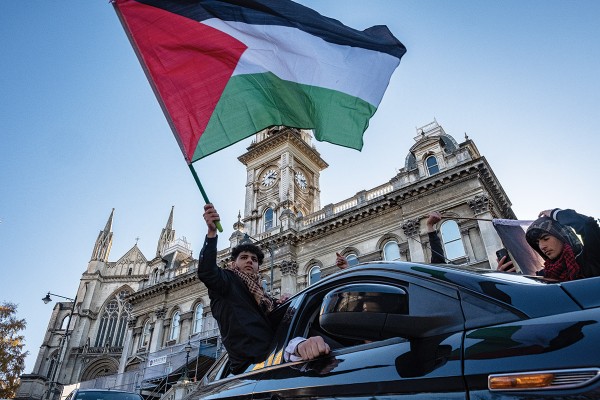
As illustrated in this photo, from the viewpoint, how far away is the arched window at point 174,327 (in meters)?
30.0

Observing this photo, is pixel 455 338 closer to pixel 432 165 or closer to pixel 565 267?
pixel 565 267

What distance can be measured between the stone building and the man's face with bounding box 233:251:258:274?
12.2 m

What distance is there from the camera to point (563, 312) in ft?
4.77

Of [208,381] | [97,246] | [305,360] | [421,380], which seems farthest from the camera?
[97,246]

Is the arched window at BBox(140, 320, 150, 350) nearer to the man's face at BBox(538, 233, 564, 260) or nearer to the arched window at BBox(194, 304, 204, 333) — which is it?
the arched window at BBox(194, 304, 204, 333)

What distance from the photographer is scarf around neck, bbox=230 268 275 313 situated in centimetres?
347

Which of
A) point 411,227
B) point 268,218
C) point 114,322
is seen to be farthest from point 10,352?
point 411,227

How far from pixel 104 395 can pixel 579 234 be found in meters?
11.6

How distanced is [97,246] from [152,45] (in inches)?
2312

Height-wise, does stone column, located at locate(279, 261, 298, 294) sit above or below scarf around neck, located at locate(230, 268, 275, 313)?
above

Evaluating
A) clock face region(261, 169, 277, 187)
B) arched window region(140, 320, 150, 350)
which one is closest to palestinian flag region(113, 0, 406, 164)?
clock face region(261, 169, 277, 187)

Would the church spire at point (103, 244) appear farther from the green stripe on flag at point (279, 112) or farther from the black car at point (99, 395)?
the green stripe on flag at point (279, 112)

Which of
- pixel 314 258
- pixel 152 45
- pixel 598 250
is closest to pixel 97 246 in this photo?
pixel 314 258

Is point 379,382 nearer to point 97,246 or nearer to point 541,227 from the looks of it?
point 541,227
